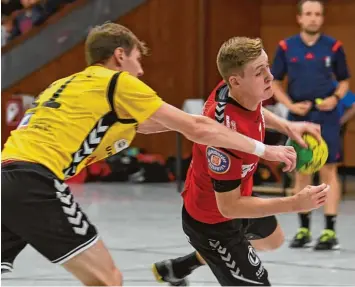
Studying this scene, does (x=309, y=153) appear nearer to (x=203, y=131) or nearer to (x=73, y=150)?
(x=203, y=131)

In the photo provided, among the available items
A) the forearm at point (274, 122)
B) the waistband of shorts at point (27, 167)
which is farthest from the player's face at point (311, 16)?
the waistband of shorts at point (27, 167)

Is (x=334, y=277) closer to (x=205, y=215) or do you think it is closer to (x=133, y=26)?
(x=205, y=215)

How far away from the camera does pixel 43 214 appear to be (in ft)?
12.8

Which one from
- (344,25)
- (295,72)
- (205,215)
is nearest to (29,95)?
(344,25)

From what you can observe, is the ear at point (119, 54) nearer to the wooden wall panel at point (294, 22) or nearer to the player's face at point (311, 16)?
the player's face at point (311, 16)

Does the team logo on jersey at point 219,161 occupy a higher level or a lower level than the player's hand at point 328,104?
higher

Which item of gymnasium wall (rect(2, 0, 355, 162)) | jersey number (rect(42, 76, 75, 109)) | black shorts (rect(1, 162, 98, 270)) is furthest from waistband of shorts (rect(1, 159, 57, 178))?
gymnasium wall (rect(2, 0, 355, 162))

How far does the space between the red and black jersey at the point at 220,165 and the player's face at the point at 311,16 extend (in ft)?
9.87

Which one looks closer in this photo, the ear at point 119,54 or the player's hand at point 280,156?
the player's hand at point 280,156

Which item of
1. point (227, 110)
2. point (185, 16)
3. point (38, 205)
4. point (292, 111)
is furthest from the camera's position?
point (185, 16)

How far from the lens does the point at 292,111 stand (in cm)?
725

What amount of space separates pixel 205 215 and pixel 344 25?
9331 mm

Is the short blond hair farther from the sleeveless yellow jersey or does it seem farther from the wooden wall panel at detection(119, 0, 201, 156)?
the wooden wall panel at detection(119, 0, 201, 156)

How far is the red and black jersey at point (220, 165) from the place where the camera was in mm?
4059
